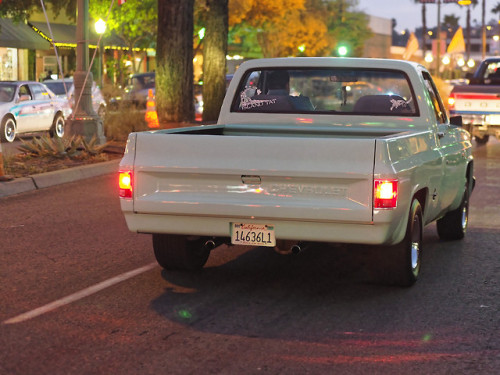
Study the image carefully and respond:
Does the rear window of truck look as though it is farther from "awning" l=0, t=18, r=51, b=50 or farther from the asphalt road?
"awning" l=0, t=18, r=51, b=50

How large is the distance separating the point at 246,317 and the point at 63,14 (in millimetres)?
43739

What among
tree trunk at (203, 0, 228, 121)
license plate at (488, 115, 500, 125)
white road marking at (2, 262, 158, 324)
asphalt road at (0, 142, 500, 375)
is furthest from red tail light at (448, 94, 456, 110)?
white road marking at (2, 262, 158, 324)

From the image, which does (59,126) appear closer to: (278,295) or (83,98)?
(83,98)

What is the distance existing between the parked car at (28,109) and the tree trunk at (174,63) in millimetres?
2497

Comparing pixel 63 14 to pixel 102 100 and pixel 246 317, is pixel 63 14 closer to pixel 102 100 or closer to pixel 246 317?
pixel 102 100

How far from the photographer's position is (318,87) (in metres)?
10.8

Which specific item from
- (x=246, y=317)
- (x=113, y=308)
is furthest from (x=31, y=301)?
(x=246, y=317)

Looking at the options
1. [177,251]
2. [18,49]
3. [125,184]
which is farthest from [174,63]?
[18,49]

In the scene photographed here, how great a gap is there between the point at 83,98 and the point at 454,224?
10805 mm

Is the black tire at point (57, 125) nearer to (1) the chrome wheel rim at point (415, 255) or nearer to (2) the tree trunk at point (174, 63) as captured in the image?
(2) the tree trunk at point (174, 63)

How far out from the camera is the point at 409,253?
25.5 ft

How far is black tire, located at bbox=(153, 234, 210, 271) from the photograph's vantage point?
8227 millimetres

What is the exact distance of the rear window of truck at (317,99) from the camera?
30.7ft

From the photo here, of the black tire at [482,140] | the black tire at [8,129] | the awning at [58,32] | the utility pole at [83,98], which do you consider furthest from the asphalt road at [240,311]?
the awning at [58,32]
